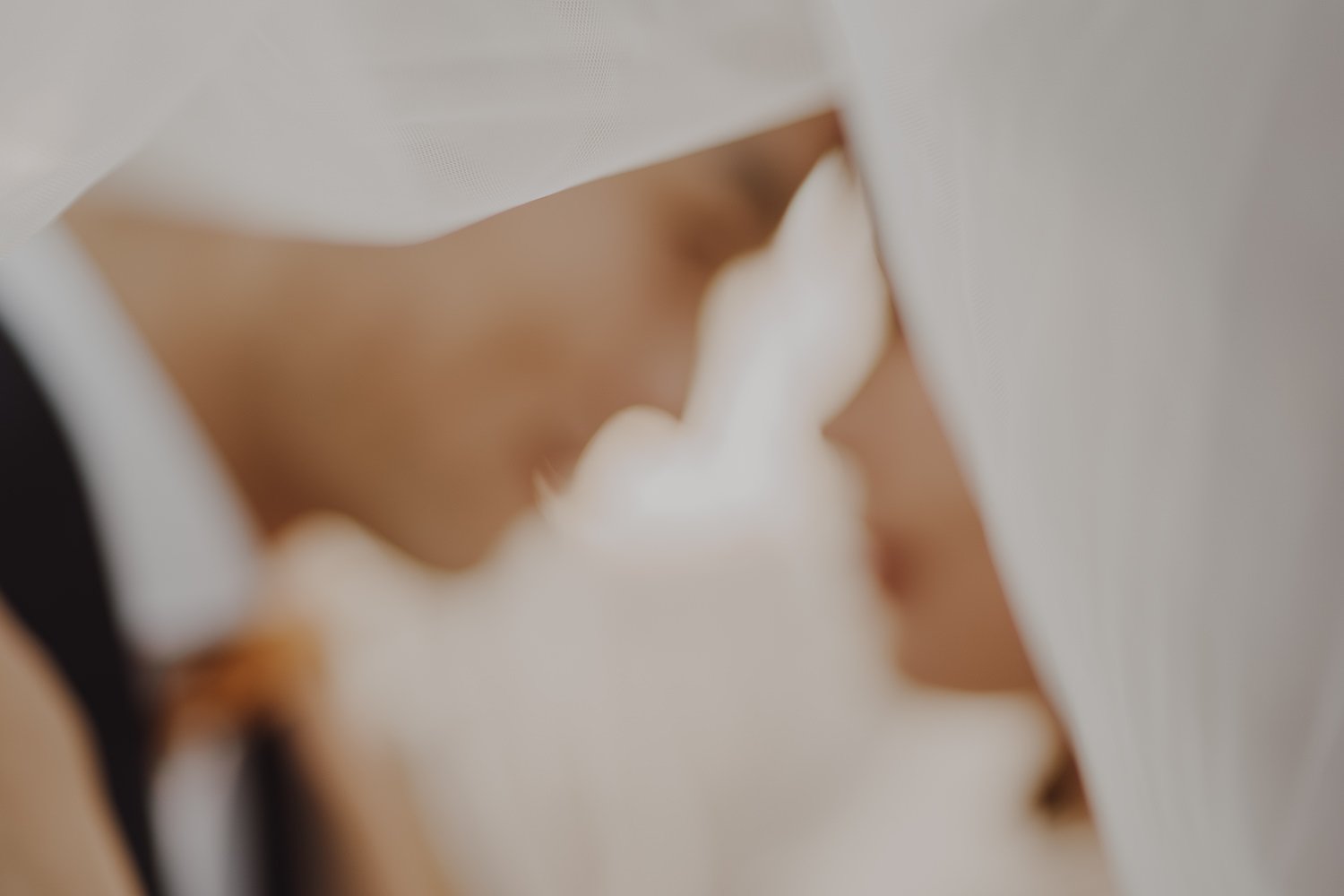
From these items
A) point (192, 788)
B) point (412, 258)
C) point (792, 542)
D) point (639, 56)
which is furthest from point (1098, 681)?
point (192, 788)

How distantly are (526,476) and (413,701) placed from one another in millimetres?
189

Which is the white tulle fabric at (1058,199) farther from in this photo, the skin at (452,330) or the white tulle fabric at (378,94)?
the skin at (452,330)

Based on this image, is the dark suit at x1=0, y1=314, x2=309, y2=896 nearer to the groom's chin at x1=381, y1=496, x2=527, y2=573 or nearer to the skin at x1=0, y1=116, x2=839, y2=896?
the skin at x1=0, y1=116, x2=839, y2=896

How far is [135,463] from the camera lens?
69 cm

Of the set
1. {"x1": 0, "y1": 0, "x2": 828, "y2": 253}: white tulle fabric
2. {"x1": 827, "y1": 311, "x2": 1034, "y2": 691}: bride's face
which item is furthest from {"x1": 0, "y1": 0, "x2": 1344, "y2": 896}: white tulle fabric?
{"x1": 827, "y1": 311, "x2": 1034, "y2": 691}: bride's face

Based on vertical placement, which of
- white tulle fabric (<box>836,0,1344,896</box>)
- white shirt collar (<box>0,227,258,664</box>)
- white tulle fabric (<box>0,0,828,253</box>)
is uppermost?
white shirt collar (<box>0,227,258,664</box>)

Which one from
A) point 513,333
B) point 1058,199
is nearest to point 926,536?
point 513,333

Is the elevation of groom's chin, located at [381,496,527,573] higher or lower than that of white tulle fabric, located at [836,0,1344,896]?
higher

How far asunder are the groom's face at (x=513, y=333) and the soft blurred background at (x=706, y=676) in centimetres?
2

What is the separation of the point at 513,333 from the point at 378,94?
425 mm

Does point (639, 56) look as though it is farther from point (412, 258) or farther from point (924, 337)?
point (412, 258)

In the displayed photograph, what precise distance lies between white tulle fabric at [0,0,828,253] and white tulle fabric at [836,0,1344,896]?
5 cm

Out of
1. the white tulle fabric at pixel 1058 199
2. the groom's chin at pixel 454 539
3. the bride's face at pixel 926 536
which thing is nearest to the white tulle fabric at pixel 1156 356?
the white tulle fabric at pixel 1058 199

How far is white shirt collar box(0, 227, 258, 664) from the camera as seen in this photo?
25.8 inches
